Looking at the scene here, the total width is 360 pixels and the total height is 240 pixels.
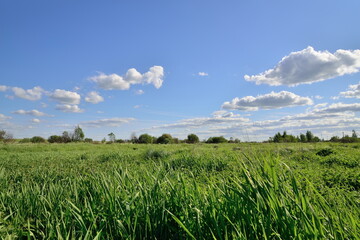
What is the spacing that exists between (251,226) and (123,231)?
930mm

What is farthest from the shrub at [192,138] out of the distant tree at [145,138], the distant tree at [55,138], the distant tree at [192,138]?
the distant tree at [55,138]

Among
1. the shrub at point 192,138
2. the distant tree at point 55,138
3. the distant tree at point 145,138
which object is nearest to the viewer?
the shrub at point 192,138

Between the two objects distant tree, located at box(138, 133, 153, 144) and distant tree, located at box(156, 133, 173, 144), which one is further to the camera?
distant tree, located at box(138, 133, 153, 144)

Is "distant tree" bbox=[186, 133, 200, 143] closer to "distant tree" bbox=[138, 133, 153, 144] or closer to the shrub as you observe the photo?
the shrub

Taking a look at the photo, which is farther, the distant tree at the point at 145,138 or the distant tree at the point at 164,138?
the distant tree at the point at 145,138

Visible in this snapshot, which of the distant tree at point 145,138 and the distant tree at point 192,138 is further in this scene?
A: the distant tree at point 145,138

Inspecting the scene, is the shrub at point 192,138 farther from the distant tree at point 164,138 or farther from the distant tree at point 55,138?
the distant tree at point 55,138

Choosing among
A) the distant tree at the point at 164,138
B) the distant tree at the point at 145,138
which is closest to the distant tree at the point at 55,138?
the distant tree at the point at 145,138

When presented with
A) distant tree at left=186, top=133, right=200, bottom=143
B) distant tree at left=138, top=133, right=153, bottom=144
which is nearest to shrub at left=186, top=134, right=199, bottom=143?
distant tree at left=186, top=133, right=200, bottom=143

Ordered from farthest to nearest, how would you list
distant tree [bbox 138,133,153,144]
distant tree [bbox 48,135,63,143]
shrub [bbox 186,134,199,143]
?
1. distant tree [bbox 138,133,153,144]
2. distant tree [bbox 48,135,63,143]
3. shrub [bbox 186,134,199,143]

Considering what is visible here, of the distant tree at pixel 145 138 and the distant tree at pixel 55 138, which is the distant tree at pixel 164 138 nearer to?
the distant tree at pixel 145 138

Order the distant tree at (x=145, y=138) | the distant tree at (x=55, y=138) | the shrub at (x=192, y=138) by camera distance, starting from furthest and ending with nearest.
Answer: the distant tree at (x=145, y=138) → the distant tree at (x=55, y=138) → the shrub at (x=192, y=138)

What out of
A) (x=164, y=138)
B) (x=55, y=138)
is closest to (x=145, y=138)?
(x=164, y=138)

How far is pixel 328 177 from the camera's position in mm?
5215
